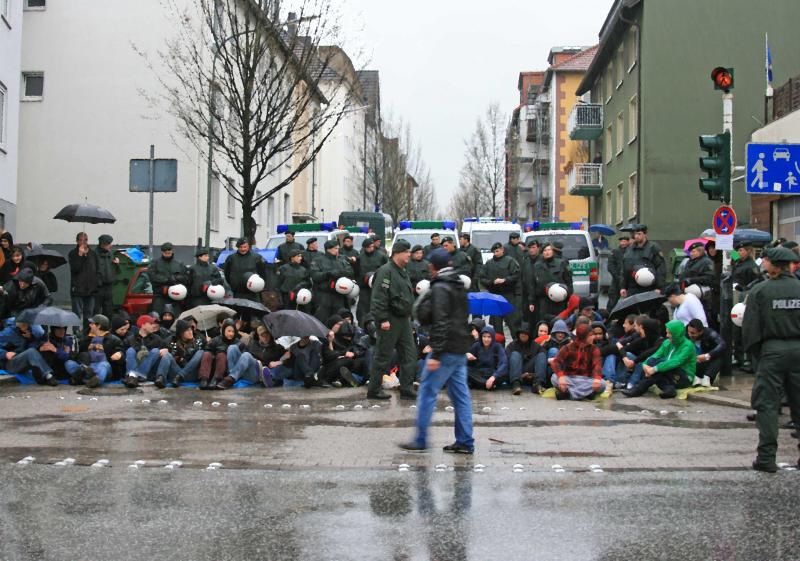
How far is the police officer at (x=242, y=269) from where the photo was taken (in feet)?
59.6

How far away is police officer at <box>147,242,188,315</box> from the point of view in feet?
57.8

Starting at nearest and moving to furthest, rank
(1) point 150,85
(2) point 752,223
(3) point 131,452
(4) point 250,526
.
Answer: (4) point 250,526 < (3) point 131,452 < (2) point 752,223 < (1) point 150,85

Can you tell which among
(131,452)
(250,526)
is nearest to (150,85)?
(131,452)

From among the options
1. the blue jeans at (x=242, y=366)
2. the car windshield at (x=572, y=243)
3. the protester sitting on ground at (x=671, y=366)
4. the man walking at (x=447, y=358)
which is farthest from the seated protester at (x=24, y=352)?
the car windshield at (x=572, y=243)

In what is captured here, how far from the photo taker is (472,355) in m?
15.0

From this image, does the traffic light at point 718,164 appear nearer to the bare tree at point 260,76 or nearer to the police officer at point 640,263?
the police officer at point 640,263

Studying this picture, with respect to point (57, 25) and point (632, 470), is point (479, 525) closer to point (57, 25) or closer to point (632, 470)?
point (632, 470)

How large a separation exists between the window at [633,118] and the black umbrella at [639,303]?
2390 centimetres

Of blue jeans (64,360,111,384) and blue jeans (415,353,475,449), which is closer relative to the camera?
blue jeans (415,353,475,449)

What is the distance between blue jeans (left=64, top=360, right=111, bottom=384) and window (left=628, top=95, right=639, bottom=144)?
27154 millimetres

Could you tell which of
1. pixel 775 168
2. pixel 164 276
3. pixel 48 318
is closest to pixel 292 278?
pixel 164 276

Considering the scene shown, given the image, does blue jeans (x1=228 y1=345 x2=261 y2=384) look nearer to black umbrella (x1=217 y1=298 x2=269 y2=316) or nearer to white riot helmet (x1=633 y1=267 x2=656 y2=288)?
black umbrella (x1=217 y1=298 x2=269 y2=316)

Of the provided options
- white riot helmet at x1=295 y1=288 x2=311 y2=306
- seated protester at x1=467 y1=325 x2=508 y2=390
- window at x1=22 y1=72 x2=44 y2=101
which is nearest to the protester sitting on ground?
seated protester at x1=467 y1=325 x2=508 y2=390

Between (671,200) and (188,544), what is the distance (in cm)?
3244
